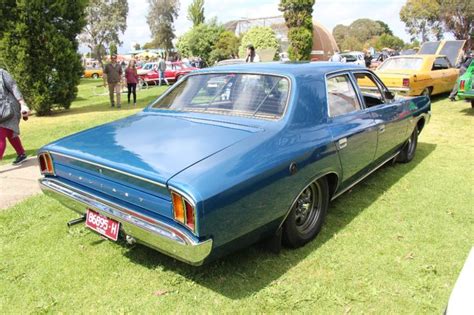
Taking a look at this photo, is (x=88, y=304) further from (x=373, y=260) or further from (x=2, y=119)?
(x=2, y=119)

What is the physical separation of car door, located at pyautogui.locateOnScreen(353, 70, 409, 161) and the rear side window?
6.2 inches

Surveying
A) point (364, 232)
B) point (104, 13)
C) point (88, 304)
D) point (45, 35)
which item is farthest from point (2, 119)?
point (104, 13)

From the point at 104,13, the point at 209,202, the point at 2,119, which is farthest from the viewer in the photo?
the point at 104,13

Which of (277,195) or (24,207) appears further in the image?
(24,207)

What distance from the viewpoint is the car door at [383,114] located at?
4246 mm

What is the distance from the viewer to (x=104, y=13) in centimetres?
4556

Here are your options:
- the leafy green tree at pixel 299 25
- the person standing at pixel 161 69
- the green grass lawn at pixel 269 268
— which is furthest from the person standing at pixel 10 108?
the leafy green tree at pixel 299 25

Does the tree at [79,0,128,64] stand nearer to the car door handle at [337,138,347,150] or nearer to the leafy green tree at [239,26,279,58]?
the leafy green tree at [239,26,279,58]

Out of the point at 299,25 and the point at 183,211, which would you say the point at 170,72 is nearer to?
the point at 299,25

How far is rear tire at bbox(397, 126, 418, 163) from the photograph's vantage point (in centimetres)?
549

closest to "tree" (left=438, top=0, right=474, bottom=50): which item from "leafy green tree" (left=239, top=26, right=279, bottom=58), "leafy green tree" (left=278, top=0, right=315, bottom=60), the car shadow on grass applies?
"leafy green tree" (left=239, top=26, right=279, bottom=58)

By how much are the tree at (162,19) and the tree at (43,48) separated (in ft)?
139

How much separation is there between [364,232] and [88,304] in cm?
243

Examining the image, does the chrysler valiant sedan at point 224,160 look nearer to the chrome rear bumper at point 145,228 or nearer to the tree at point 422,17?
the chrome rear bumper at point 145,228
